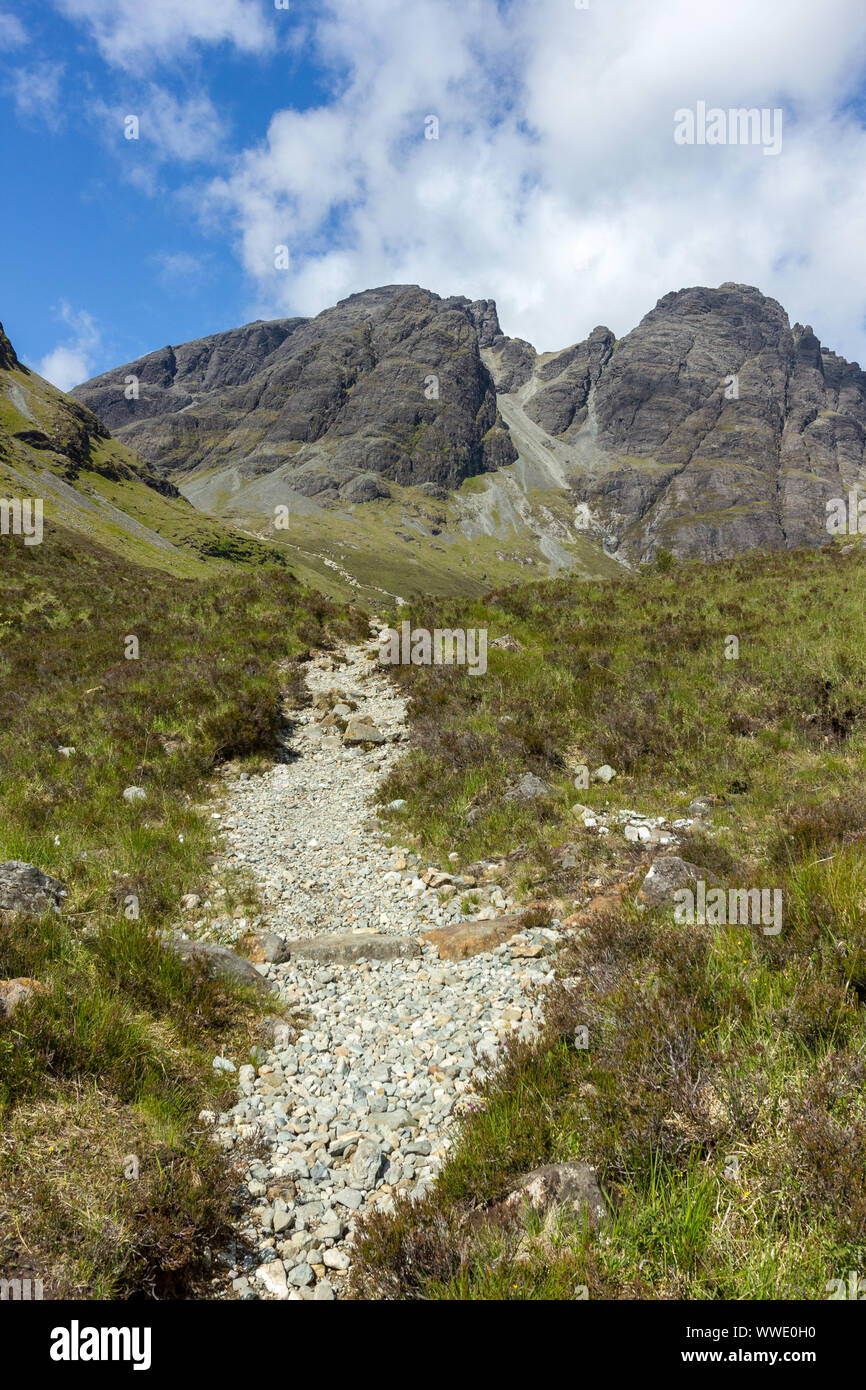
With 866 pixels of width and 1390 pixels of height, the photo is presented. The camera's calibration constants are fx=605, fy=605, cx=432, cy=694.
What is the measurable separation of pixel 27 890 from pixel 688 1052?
679 centimetres

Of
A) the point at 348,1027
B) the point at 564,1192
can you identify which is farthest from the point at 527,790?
the point at 564,1192

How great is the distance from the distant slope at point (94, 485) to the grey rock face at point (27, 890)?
10397 cm

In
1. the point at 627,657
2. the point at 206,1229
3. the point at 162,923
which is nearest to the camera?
the point at 206,1229

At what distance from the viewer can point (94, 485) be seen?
152375 millimetres

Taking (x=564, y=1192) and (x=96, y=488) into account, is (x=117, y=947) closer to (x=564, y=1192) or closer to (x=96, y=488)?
(x=564, y=1192)

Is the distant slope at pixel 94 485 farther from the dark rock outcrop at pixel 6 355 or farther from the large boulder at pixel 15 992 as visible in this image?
the large boulder at pixel 15 992

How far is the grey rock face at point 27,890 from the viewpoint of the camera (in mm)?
6461

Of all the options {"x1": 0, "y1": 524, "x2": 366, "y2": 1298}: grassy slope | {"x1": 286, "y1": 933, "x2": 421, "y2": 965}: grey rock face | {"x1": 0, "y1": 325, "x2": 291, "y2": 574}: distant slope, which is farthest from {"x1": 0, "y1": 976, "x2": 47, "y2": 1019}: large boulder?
{"x1": 0, "y1": 325, "x2": 291, "y2": 574}: distant slope

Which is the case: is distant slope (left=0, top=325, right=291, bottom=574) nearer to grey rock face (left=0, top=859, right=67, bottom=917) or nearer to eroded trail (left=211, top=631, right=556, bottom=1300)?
eroded trail (left=211, top=631, right=556, bottom=1300)

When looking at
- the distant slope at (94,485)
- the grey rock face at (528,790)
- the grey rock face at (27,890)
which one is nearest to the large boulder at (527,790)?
the grey rock face at (528,790)

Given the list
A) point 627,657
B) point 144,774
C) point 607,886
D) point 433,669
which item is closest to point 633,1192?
point 607,886
